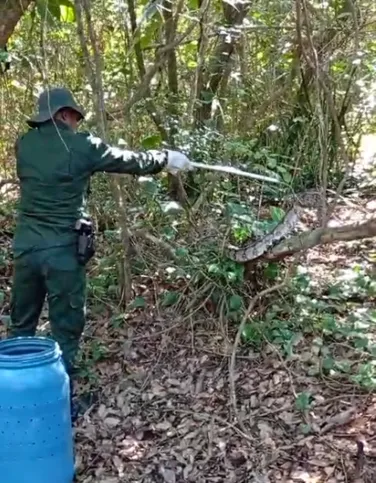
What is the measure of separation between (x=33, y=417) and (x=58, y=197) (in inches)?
52.6

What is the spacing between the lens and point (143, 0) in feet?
20.9

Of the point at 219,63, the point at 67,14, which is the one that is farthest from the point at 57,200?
the point at 219,63

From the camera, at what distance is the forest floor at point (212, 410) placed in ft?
13.4

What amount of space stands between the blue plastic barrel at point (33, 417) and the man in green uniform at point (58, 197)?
811 mm

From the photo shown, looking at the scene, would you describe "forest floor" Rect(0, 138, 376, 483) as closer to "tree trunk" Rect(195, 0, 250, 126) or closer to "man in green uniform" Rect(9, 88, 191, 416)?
"man in green uniform" Rect(9, 88, 191, 416)

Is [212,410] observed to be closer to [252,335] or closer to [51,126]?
[252,335]

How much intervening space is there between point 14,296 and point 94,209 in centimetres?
165

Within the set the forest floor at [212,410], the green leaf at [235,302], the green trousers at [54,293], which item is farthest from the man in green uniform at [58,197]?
the green leaf at [235,302]

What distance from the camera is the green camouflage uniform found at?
14.7ft

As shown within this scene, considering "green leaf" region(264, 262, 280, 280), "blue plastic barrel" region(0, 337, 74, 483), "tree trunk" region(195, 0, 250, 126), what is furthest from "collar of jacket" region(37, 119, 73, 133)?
"tree trunk" region(195, 0, 250, 126)

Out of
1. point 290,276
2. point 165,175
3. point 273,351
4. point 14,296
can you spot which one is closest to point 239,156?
point 165,175

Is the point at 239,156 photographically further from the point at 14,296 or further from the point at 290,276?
the point at 14,296

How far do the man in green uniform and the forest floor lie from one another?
50 cm

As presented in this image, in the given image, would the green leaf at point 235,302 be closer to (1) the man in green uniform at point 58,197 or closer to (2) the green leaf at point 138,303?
(2) the green leaf at point 138,303
